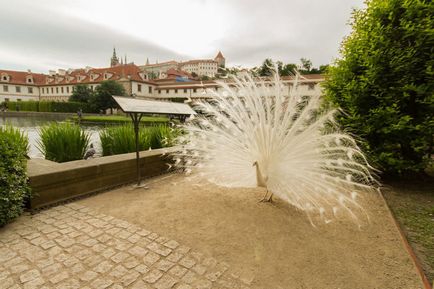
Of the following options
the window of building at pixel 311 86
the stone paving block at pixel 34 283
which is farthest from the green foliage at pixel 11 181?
the window of building at pixel 311 86

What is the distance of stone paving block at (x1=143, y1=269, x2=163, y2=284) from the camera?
7.18 ft

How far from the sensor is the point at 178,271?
233cm

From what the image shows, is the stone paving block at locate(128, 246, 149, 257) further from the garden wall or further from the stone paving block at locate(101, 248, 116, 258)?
the garden wall

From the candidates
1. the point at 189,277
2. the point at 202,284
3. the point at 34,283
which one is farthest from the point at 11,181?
the point at 202,284

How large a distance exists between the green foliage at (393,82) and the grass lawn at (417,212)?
52cm

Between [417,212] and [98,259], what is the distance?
5055mm

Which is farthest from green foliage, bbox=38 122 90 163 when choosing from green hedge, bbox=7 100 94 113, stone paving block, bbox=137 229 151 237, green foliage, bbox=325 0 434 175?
green hedge, bbox=7 100 94 113

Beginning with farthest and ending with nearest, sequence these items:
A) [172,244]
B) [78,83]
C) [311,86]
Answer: [78,83] < [311,86] < [172,244]

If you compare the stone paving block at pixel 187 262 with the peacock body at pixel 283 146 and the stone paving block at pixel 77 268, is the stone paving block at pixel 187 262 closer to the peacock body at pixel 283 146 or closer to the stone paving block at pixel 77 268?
the stone paving block at pixel 77 268

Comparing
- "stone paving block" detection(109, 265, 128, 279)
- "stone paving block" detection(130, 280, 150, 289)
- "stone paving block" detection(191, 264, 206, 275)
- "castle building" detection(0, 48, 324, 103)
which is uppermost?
"castle building" detection(0, 48, 324, 103)

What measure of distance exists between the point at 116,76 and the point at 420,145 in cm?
5758

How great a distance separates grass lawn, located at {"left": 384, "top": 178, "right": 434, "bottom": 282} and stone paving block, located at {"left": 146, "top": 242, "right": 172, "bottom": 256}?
109 inches

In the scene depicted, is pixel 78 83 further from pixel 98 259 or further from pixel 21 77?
pixel 98 259

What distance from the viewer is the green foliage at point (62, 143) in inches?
213
